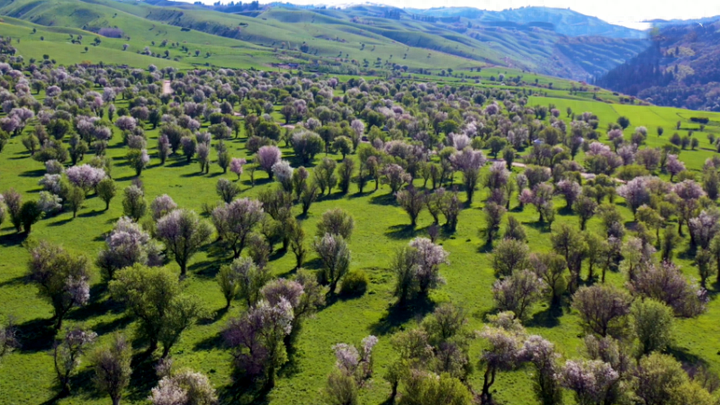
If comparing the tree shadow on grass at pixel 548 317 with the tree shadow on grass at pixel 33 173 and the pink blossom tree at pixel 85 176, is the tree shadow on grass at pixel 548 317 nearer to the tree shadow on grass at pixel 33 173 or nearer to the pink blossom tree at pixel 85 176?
the pink blossom tree at pixel 85 176

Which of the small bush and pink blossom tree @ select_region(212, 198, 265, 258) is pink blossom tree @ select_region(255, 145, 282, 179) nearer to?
pink blossom tree @ select_region(212, 198, 265, 258)

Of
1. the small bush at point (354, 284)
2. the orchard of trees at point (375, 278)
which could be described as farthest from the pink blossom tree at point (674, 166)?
the small bush at point (354, 284)

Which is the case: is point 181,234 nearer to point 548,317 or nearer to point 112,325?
point 112,325

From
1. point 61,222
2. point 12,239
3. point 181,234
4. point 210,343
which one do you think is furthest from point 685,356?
point 12,239

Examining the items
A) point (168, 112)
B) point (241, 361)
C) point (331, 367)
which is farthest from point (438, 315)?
point (168, 112)

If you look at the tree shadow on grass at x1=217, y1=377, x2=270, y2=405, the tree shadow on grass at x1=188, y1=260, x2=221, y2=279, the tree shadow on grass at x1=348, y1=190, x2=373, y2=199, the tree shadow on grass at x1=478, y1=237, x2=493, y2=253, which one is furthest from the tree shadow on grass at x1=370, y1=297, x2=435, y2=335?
the tree shadow on grass at x1=348, y1=190, x2=373, y2=199

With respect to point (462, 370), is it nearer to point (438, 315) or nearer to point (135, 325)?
point (438, 315)
